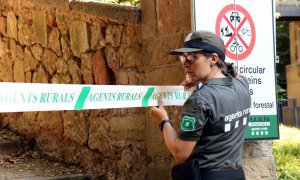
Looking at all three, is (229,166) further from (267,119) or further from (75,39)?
(75,39)

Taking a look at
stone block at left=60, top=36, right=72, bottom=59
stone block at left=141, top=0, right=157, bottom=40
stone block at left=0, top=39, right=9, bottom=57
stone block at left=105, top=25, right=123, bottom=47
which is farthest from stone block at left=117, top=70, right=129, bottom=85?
stone block at left=0, top=39, right=9, bottom=57

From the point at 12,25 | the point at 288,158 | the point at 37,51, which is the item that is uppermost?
the point at 12,25

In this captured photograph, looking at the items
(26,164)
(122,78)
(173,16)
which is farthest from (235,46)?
(26,164)

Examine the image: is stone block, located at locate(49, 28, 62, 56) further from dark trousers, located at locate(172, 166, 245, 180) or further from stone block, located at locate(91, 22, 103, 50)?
dark trousers, located at locate(172, 166, 245, 180)

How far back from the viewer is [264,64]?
175 inches

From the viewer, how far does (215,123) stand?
2859 mm

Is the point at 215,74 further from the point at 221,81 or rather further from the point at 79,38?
the point at 79,38

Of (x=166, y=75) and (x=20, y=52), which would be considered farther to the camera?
(x=20, y=52)

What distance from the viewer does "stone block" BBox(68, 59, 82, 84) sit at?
5.59m

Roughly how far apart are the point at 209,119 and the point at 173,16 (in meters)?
1.77

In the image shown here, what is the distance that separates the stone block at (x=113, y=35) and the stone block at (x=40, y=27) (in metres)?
1.21

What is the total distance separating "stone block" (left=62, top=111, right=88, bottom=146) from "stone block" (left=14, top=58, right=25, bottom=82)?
1146mm

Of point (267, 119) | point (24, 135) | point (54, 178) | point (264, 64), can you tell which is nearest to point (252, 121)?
point (267, 119)

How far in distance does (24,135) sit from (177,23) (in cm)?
288
